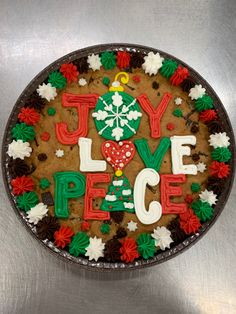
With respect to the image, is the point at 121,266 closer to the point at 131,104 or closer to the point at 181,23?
the point at 131,104

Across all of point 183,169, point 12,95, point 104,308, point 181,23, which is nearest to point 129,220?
point 183,169

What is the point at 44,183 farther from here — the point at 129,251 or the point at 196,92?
the point at 196,92

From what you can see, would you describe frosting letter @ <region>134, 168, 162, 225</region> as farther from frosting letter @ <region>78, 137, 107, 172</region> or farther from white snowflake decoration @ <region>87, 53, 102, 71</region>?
white snowflake decoration @ <region>87, 53, 102, 71</region>

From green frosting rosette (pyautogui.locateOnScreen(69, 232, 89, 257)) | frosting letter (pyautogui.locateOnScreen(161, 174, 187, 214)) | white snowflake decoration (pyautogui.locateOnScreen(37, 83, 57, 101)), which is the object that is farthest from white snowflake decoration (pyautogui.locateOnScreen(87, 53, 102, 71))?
green frosting rosette (pyautogui.locateOnScreen(69, 232, 89, 257))

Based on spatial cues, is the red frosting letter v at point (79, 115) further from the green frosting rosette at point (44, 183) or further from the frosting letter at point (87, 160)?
the green frosting rosette at point (44, 183)

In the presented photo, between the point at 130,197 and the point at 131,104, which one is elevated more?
the point at 131,104

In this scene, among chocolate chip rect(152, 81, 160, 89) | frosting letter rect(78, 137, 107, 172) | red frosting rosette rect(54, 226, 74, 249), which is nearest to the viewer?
red frosting rosette rect(54, 226, 74, 249)

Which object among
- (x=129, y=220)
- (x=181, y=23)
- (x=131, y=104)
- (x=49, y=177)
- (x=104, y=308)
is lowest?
(x=104, y=308)

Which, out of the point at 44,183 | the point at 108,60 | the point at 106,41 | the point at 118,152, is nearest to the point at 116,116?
the point at 118,152
